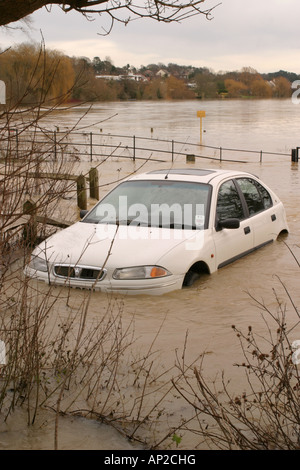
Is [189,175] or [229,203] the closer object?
[229,203]

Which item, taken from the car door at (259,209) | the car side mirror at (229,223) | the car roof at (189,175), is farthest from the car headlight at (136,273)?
the car door at (259,209)

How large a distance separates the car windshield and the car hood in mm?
192

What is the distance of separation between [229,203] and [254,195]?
82 centimetres

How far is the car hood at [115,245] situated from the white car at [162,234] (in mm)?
11

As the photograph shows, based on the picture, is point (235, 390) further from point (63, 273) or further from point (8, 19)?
point (8, 19)

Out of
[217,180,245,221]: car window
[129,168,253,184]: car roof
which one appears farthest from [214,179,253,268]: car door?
[129,168,253,184]: car roof

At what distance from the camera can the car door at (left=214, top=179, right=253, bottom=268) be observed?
323 inches

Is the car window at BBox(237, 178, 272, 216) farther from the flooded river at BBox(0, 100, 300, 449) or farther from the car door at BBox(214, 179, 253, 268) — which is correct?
the flooded river at BBox(0, 100, 300, 449)

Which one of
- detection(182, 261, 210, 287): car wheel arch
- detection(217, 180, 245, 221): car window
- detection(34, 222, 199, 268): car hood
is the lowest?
detection(182, 261, 210, 287): car wheel arch

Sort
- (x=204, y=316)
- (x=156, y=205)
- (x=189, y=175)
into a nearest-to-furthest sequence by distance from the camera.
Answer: (x=204, y=316)
(x=156, y=205)
(x=189, y=175)

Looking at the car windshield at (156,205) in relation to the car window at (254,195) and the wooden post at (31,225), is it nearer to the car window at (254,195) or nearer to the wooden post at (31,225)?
the car window at (254,195)

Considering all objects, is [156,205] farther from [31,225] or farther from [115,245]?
[31,225]

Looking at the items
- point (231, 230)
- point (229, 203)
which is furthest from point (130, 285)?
point (229, 203)

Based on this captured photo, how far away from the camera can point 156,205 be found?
27.3ft
